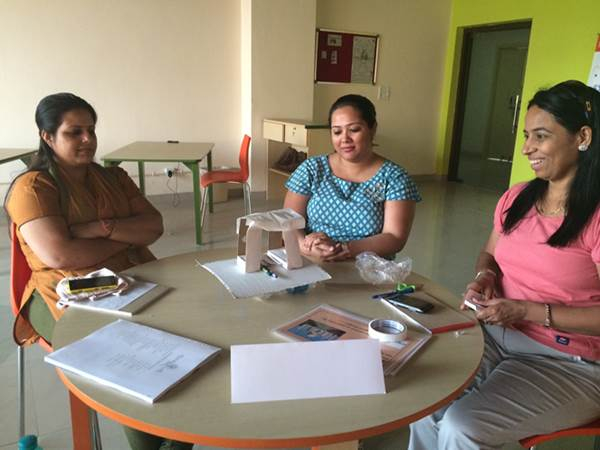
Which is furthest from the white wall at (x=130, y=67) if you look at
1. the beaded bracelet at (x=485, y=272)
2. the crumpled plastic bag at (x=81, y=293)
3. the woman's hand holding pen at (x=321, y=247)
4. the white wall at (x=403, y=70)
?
the beaded bracelet at (x=485, y=272)

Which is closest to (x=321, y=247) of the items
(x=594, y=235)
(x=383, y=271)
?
(x=383, y=271)

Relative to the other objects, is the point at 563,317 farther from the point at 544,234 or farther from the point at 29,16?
the point at 29,16

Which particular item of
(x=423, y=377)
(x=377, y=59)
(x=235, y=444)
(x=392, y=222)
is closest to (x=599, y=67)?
(x=377, y=59)

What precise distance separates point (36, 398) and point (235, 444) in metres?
1.49

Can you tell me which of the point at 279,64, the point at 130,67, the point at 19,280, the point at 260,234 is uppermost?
the point at 279,64

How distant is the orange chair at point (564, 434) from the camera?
113 cm

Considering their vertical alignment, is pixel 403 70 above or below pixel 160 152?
above

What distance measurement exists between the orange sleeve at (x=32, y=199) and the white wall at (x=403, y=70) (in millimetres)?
4824

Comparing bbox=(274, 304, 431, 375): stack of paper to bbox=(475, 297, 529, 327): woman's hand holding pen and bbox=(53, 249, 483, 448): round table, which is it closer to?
bbox=(53, 249, 483, 448): round table

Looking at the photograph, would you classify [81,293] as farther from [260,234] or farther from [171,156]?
[171,156]

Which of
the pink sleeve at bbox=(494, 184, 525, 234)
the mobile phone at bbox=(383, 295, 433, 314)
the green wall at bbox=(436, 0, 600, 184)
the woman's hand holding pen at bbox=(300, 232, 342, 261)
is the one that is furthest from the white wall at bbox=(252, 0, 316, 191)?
the mobile phone at bbox=(383, 295, 433, 314)

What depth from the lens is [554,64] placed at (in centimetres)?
511

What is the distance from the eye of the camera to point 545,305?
1258 mm

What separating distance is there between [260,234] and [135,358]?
549 mm
